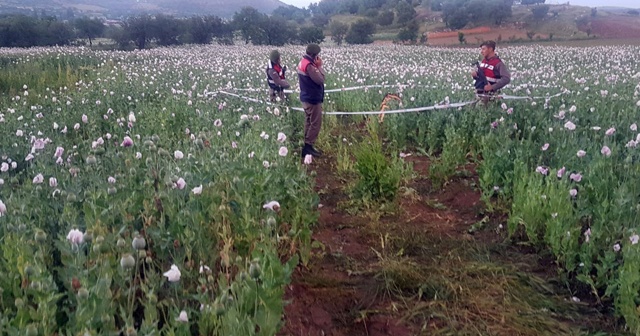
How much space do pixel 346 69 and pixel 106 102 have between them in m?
8.28

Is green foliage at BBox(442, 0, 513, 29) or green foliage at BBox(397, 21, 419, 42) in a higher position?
green foliage at BBox(442, 0, 513, 29)

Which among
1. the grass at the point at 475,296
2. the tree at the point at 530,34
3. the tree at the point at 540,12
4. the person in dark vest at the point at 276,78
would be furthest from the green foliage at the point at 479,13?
the grass at the point at 475,296

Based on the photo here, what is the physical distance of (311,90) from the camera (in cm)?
851

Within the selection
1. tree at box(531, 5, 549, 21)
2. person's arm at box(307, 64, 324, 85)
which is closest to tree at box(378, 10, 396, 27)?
tree at box(531, 5, 549, 21)

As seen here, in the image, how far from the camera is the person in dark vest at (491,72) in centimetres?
870

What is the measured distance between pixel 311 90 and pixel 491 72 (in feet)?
9.23

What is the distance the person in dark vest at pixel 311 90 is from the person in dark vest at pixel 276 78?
1.52m

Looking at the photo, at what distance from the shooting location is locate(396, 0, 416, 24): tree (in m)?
53.6

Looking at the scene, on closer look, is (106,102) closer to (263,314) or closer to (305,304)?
(305,304)

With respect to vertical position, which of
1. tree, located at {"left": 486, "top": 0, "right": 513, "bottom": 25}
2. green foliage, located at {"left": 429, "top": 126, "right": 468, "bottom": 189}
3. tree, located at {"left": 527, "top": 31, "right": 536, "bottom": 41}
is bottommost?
green foliage, located at {"left": 429, "top": 126, "right": 468, "bottom": 189}

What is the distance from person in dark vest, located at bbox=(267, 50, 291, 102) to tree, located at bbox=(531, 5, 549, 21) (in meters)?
42.7

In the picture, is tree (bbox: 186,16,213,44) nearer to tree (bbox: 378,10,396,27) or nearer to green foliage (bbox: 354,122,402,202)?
A: tree (bbox: 378,10,396,27)

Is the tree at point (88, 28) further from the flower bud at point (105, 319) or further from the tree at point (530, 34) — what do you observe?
the flower bud at point (105, 319)

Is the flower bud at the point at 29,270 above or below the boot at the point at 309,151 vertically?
above
